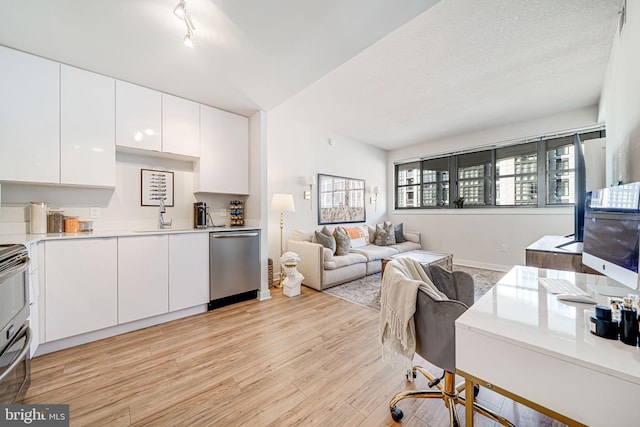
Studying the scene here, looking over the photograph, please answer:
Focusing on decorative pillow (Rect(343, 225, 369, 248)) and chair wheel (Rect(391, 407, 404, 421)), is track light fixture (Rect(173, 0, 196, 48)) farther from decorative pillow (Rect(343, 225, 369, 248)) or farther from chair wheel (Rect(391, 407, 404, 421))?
decorative pillow (Rect(343, 225, 369, 248))

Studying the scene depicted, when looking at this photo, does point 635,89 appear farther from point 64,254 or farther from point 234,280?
point 64,254

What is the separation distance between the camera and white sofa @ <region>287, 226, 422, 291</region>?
345 centimetres

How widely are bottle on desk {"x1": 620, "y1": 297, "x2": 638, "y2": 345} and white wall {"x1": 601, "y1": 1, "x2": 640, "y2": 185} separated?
4.93ft

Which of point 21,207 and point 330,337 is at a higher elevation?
point 21,207

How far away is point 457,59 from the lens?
2.49 metres

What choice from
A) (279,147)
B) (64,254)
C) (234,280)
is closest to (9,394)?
(64,254)

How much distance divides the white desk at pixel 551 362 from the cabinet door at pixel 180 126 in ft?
10.1

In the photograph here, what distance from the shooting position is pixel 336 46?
191 centimetres

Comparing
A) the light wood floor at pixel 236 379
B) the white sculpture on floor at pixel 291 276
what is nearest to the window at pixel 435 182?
the white sculpture on floor at pixel 291 276

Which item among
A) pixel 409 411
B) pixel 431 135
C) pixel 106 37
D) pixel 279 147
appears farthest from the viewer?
pixel 431 135

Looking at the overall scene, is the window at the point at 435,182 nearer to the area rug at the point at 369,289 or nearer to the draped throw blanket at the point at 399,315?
the area rug at the point at 369,289

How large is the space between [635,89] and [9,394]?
161 inches

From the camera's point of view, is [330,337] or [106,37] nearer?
[106,37]

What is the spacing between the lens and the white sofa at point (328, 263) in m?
3.45
